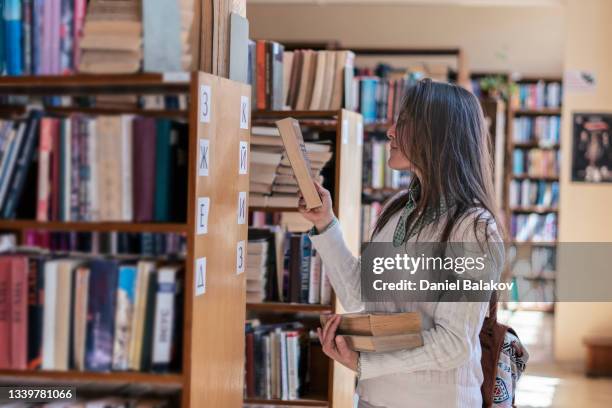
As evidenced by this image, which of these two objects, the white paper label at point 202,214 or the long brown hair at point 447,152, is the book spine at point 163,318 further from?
the long brown hair at point 447,152

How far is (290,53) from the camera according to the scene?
3.77 metres

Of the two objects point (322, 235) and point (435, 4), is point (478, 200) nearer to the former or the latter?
point (322, 235)

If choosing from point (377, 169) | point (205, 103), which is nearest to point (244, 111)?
point (205, 103)

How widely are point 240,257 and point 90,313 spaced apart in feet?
1.73

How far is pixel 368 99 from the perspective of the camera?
5715 mm

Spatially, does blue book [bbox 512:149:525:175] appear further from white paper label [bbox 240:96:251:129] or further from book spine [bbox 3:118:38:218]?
book spine [bbox 3:118:38:218]

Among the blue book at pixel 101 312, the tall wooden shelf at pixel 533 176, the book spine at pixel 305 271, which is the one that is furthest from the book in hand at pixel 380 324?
the tall wooden shelf at pixel 533 176

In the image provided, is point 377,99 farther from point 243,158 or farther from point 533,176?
point 533,176

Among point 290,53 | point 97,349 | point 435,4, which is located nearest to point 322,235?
point 97,349

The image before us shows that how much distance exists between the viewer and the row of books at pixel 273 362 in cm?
336

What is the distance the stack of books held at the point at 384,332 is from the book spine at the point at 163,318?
429 mm

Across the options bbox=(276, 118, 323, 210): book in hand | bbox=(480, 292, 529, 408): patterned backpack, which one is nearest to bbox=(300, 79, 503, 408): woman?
bbox=(480, 292, 529, 408): patterned backpack

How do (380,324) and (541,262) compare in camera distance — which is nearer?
(380,324)

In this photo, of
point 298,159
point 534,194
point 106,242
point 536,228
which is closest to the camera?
point 106,242
